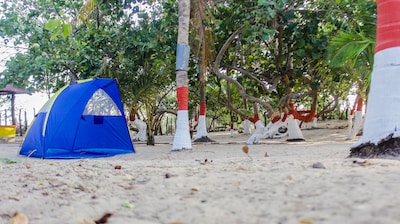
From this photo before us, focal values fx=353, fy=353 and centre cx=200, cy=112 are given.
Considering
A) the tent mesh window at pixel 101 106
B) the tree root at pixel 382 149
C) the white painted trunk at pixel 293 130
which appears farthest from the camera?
the white painted trunk at pixel 293 130

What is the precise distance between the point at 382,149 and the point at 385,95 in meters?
0.45

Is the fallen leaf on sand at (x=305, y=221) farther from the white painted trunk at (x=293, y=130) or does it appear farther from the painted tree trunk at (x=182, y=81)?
the white painted trunk at (x=293, y=130)

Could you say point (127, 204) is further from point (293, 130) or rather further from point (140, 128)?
point (140, 128)

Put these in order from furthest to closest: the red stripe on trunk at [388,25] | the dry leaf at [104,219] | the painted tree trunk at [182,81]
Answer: the painted tree trunk at [182,81] → the red stripe on trunk at [388,25] → the dry leaf at [104,219]

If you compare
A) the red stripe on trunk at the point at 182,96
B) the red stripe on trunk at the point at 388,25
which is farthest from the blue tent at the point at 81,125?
the red stripe on trunk at the point at 388,25

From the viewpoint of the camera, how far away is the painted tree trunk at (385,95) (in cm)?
284

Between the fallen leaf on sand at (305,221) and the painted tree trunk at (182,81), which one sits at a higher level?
the painted tree trunk at (182,81)

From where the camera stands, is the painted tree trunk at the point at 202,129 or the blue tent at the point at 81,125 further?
the painted tree trunk at the point at 202,129

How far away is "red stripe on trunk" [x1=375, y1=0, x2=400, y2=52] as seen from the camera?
119 inches

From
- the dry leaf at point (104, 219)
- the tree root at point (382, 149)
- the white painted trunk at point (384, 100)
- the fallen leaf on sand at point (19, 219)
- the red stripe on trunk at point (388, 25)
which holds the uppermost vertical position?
the red stripe on trunk at point (388, 25)

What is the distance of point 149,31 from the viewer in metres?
8.23

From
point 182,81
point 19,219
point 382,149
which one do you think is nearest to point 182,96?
point 182,81

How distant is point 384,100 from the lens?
2.92 m

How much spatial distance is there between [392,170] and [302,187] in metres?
0.66
